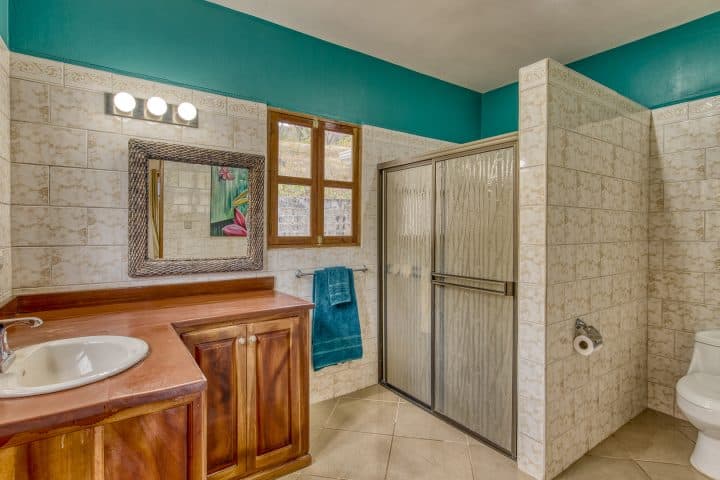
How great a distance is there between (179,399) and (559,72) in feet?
7.28

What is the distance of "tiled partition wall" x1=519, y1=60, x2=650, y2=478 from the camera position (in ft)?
6.18

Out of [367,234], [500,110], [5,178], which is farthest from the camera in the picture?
[500,110]

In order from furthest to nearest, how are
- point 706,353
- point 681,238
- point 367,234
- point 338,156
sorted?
1. point 367,234
2. point 338,156
3. point 681,238
4. point 706,353

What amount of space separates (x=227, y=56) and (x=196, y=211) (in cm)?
99

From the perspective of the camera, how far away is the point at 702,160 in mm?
2400

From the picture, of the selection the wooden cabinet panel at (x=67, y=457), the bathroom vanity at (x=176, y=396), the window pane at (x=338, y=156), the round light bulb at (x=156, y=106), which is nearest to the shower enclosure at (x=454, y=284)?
the window pane at (x=338, y=156)

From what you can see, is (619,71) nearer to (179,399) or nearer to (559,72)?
(559,72)

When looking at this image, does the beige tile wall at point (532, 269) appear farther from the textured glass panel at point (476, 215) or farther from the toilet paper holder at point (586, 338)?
the toilet paper holder at point (586, 338)

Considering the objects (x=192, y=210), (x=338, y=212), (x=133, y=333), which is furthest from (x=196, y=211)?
(x=338, y=212)

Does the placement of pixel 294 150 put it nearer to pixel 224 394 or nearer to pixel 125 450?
pixel 224 394

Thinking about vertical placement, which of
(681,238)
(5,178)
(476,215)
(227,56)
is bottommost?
(681,238)

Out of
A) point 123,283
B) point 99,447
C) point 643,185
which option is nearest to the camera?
point 99,447

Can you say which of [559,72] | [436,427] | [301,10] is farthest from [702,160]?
[301,10]

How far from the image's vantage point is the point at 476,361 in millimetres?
2307
